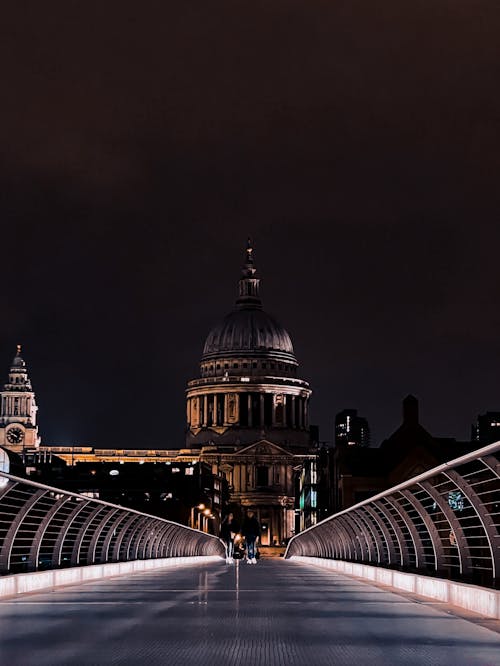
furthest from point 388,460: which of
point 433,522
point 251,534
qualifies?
point 433,522

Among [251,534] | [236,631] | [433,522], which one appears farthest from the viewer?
[251,534]

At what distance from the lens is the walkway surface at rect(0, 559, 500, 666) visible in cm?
1062

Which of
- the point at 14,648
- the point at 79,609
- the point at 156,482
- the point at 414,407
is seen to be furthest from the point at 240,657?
the point at 156,482

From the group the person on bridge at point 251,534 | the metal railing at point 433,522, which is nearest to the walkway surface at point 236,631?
the metal railing at point 433,522

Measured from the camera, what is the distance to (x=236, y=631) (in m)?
13.2

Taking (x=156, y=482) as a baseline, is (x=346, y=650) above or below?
below

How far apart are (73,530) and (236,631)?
19.4 m

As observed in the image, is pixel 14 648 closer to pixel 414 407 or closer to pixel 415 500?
pixel 415 500

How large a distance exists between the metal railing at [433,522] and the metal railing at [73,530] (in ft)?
17.1

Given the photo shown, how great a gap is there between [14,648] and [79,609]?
5.58 metres

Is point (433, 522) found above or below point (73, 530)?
below

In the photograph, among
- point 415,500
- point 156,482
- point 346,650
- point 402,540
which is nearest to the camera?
point 346,650

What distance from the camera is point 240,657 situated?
10672mm

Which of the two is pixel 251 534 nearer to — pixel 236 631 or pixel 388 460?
pixel 236 631
